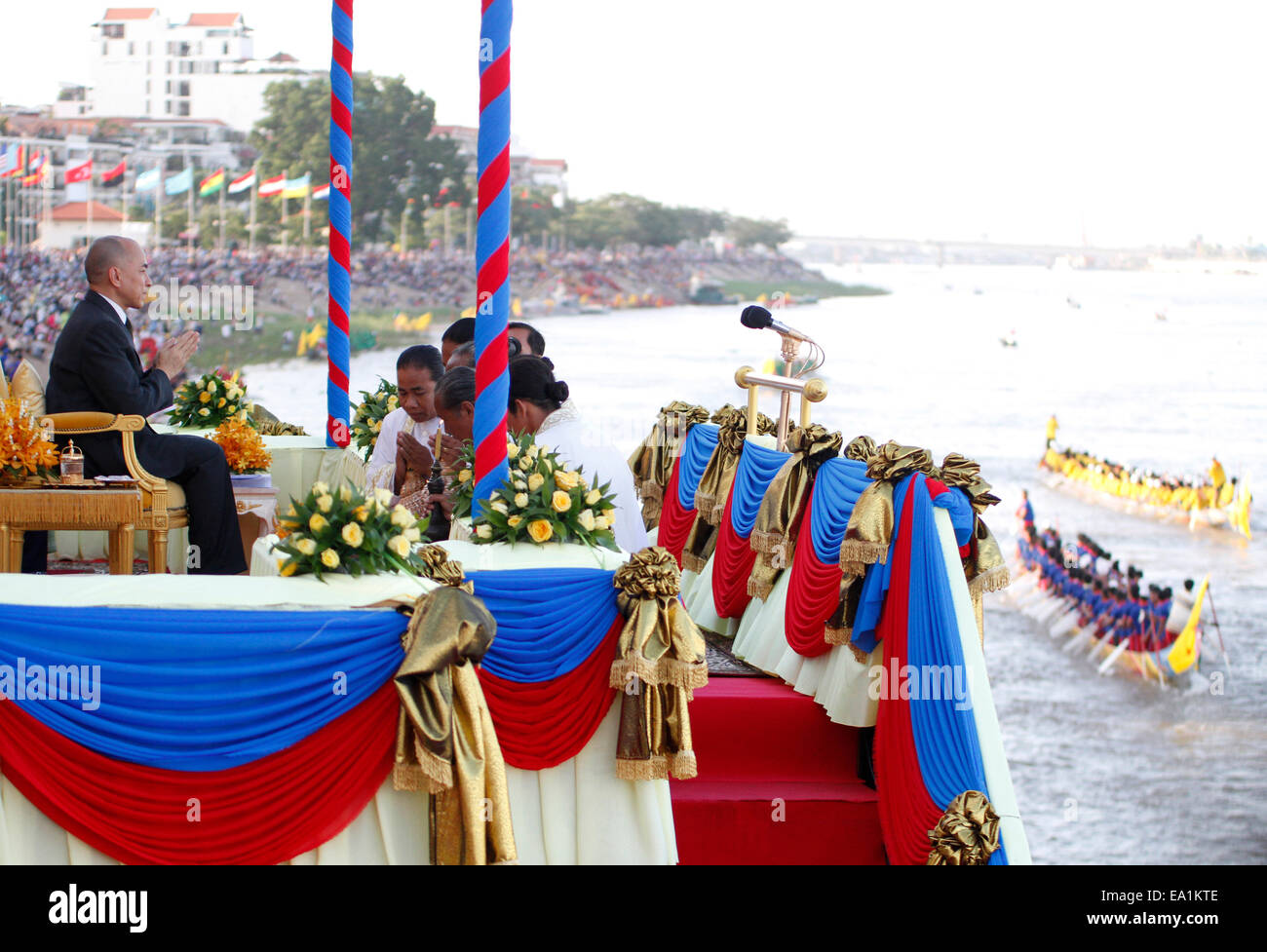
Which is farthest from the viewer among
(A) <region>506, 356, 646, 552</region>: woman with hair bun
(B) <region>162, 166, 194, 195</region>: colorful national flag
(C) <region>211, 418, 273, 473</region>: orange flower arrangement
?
(B) <region>162, 166, 194, 195</region>: colorful national flag

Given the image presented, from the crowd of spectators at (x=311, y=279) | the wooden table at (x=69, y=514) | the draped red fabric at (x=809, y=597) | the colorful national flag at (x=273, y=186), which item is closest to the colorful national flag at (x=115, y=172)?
the crowd of spectators at (x=311, y=279)

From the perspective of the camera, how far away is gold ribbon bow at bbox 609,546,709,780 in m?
2.95

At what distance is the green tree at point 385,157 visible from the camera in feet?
120

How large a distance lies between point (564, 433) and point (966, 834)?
1.65m

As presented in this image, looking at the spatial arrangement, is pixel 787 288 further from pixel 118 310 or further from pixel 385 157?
pixel 118 310

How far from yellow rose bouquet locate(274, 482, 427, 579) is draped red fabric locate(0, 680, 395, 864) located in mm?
278

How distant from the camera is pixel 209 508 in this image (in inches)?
182

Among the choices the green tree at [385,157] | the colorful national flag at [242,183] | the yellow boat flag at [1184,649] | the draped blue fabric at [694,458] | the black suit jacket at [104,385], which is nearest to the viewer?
the black suit jacket at [104,385]

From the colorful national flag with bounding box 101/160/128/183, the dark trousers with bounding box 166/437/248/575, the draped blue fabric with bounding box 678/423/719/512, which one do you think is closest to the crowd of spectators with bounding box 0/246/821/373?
the colorful national flag with bounding box 101/160/128/183

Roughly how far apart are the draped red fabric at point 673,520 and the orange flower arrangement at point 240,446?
1663mm

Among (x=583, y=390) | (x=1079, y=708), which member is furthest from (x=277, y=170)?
(x=1079, y=708)

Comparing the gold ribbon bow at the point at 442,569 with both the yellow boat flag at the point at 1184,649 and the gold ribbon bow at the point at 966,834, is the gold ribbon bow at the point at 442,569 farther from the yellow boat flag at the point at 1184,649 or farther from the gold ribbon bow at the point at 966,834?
the yellow boat flag at the point at 1184,649

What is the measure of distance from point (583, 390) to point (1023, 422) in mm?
20658

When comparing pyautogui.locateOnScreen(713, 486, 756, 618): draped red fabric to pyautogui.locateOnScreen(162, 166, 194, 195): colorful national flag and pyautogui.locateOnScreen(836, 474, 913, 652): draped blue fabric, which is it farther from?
pyautogui.locateOnScreen(162, 166, 194, 195): colorful national flag
